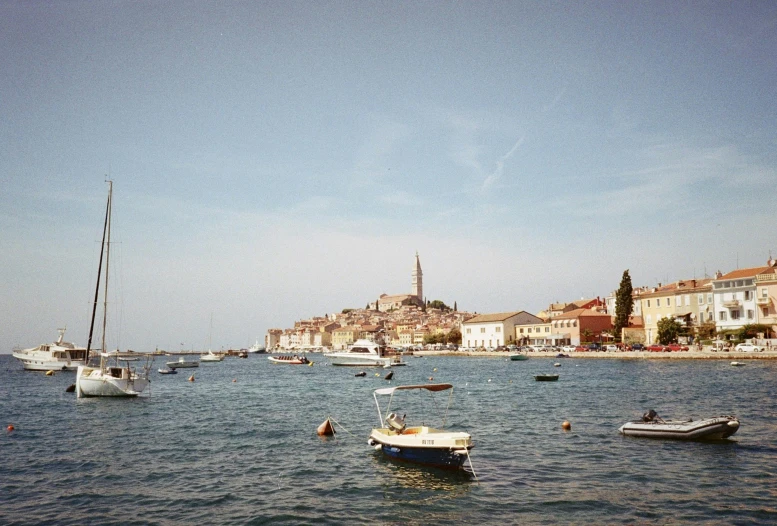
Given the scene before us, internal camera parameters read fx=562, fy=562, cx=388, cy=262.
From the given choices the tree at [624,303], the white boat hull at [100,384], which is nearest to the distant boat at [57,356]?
the white boat hull at [100,384]

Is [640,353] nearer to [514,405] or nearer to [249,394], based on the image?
[514,405]

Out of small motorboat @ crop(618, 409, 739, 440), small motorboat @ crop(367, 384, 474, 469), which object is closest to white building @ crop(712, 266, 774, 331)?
small motorboat @ crop(618, 409, 739, 440)

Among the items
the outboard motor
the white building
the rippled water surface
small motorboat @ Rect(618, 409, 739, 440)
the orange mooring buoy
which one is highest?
the white building

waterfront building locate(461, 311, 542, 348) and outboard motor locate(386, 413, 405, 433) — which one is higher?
waterfront building locate(461, 311, 542, 348)

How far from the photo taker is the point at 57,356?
81.4 metres

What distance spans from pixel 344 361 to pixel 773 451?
81.2 metres

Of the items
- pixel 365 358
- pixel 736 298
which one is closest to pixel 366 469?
pixel 365 358

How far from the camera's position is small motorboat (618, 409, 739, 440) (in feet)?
76.2

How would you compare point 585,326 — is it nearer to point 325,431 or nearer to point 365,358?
point 365,358

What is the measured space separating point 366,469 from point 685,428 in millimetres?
13794

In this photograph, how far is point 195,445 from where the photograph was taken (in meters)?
25.5

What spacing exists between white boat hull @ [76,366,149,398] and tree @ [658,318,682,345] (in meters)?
80.3

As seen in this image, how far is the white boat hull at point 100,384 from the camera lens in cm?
4134

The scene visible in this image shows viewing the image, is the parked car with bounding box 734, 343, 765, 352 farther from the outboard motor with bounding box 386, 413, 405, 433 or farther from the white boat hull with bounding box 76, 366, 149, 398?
the white boat hull with bounding box 76, 366, 149, 398
